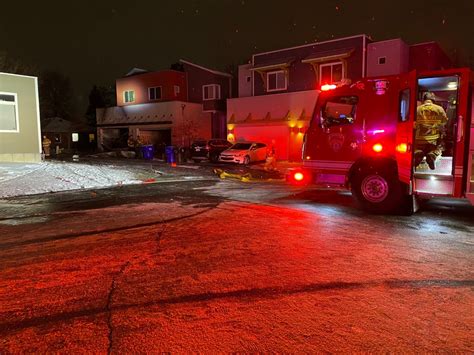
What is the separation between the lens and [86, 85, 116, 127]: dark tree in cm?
6084

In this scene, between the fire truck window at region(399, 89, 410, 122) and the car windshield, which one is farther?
the car windshield

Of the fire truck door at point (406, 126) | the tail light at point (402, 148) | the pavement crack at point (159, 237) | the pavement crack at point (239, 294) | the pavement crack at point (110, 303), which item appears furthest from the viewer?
the tail light at point (402, 148)

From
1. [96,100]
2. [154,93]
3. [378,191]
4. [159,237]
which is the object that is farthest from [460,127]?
[96,100]

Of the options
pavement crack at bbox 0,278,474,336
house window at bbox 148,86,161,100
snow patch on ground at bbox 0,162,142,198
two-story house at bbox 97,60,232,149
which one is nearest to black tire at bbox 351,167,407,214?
pavement crack at bbox 0,278,474,336

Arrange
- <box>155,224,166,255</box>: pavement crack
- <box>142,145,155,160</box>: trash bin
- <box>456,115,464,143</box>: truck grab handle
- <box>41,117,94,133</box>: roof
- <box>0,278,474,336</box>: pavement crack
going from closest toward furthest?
<box>0,278,474,336</box>: pavement crack, <box>155,224,166,255</box>: pavement crack, <box>456,115,464,143</box>: truck grab handle, <box>142,145,155,160</box>: trash bin, <box>41,117,94,133</box>: roof

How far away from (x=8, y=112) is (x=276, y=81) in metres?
17.2

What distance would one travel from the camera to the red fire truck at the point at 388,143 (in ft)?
23.8

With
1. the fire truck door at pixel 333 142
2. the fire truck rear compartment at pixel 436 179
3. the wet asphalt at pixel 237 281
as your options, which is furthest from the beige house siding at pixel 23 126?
the fire truck rear compartment at pixel 436 179

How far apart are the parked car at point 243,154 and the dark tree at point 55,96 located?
51229 millimetres

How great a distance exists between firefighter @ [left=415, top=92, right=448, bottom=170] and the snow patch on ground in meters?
10.5

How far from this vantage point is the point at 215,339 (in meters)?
3.28

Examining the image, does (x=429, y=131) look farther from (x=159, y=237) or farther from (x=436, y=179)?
(x=159, y=237)

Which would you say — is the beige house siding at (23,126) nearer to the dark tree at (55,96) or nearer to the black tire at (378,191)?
the black tire at (378,191)

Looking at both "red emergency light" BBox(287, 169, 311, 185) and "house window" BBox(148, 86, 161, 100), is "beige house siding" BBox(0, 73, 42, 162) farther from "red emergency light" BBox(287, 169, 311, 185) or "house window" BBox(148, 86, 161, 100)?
"house window" BBox(148, 86, 161, 100)
